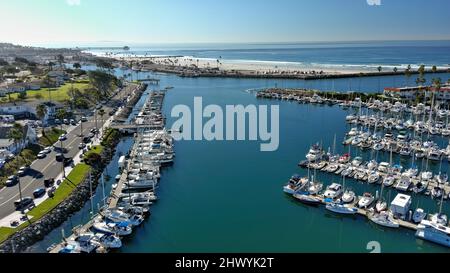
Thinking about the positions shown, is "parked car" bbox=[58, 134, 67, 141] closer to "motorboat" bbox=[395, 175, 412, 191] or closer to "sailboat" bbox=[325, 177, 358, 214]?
"sailboat" bbox=[325, 177, 358, 214]

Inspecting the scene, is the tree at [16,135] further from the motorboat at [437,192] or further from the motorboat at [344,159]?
the motorboat at [437,192]

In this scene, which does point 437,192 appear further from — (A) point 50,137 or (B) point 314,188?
(A) point 50,137

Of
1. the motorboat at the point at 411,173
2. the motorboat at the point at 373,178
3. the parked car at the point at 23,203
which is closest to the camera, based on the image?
the parked car at the point at 23,203

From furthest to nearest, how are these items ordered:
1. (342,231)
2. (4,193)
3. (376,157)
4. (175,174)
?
(376,157)
(175,174)
(4,193)
(342,231)

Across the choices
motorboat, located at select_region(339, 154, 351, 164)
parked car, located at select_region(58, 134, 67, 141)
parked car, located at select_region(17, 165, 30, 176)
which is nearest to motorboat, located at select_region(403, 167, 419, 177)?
motorboat, located at select_region(339, 154, 351, 164)

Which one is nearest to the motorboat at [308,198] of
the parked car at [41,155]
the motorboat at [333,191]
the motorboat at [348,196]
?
the motorboat at [333,191]

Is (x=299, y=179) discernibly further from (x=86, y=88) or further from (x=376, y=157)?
(x=86, y=88)

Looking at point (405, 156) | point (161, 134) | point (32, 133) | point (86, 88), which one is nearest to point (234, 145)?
point (161, 134)
